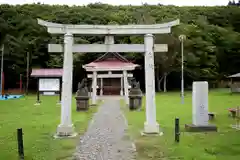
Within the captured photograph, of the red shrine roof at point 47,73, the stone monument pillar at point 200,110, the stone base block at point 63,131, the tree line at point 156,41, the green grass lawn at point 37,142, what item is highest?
the tree line at point 156,41

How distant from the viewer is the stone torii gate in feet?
38.7

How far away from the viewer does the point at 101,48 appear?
40.1ft

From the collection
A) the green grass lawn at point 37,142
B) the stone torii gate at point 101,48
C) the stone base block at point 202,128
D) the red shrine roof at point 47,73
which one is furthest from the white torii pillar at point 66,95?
the red shrine roof at point 47,73

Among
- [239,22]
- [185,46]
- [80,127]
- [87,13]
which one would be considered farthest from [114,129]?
[239,22]

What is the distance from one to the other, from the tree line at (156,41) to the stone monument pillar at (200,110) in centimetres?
2943

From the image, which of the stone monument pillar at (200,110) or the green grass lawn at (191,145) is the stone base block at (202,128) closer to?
the stone monument pillar at (200,110)

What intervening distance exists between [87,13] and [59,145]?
152 ft

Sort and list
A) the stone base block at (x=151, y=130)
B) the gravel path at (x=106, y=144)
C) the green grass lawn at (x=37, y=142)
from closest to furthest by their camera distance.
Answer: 1. the gravel path at (x=106, y=144)
2. the green grass lawn at (x=37, y=142)
3. the stone base block at (x=151, y=130)

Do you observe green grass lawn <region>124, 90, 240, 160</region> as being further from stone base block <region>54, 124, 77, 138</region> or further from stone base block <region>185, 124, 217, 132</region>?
stone base block <region>54, 124, 77, 138</region>

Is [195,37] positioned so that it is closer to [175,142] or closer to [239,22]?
[239,22]

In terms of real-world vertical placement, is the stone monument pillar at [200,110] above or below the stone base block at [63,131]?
above

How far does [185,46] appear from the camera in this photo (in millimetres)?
43031

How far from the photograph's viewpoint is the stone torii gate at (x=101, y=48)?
11.8m

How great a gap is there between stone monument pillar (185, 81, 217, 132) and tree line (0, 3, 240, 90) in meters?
29.4
